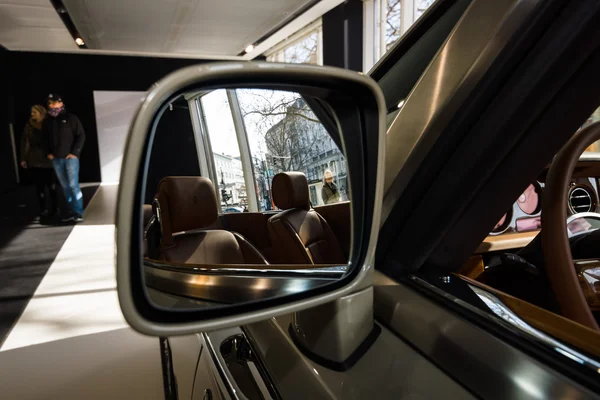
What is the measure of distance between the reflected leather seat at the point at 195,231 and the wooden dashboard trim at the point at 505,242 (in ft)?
2.16

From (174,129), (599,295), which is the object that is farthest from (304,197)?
(599,295)

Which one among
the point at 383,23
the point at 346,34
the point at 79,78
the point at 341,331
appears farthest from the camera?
the point at 79,78

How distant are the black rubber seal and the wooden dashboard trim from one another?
0.55m

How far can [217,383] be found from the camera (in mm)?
851

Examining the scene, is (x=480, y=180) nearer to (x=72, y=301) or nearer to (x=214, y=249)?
(x=214, y=249)

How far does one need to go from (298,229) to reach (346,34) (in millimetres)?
8105

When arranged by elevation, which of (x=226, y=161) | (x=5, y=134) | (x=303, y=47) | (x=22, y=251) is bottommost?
(x=22, y=251)

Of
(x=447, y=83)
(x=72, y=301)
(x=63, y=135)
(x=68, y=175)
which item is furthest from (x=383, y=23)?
(x=447, y=83)

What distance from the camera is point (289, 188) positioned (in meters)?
0.74

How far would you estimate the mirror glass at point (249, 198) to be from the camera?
679 mm

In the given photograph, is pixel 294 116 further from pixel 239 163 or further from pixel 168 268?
pixel 168 268

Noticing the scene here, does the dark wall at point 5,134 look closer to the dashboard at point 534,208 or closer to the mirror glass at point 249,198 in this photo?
the mirror glass at point 249,198

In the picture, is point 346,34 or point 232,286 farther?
point 346,34

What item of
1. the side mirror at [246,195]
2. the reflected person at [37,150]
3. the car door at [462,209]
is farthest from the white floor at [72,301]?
the reflected person at [37,150]
